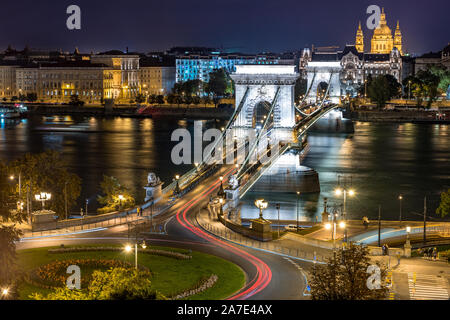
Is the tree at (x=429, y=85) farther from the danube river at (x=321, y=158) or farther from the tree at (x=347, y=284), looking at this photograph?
the tree at (x=347, y=284)

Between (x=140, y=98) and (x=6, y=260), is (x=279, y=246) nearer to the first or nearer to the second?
(x=6, y=260)

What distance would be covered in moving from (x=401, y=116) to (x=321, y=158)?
121 feet

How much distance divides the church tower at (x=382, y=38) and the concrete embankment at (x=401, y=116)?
66242 mm

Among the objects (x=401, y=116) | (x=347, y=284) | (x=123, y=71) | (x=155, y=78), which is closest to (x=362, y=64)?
(x=155, y=78)

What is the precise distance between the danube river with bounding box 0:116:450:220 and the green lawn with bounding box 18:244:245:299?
11.6 metres

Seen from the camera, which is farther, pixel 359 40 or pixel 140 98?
pixel 359 40

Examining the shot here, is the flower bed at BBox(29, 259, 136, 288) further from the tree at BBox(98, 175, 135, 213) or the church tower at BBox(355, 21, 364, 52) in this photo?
the church tower at BBox(355, 21, 364, 52)

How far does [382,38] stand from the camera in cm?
14712

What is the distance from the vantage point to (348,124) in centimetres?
7212

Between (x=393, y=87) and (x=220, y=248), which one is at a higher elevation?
(x=393, y=87)

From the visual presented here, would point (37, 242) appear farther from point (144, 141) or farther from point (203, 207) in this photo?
point (144, 141)

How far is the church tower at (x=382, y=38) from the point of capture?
482ft

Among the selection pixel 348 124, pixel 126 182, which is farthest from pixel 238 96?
pixel 348 124

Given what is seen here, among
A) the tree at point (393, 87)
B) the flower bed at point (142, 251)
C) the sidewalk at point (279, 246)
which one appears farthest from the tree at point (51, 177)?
the tree at point (393, 87)
